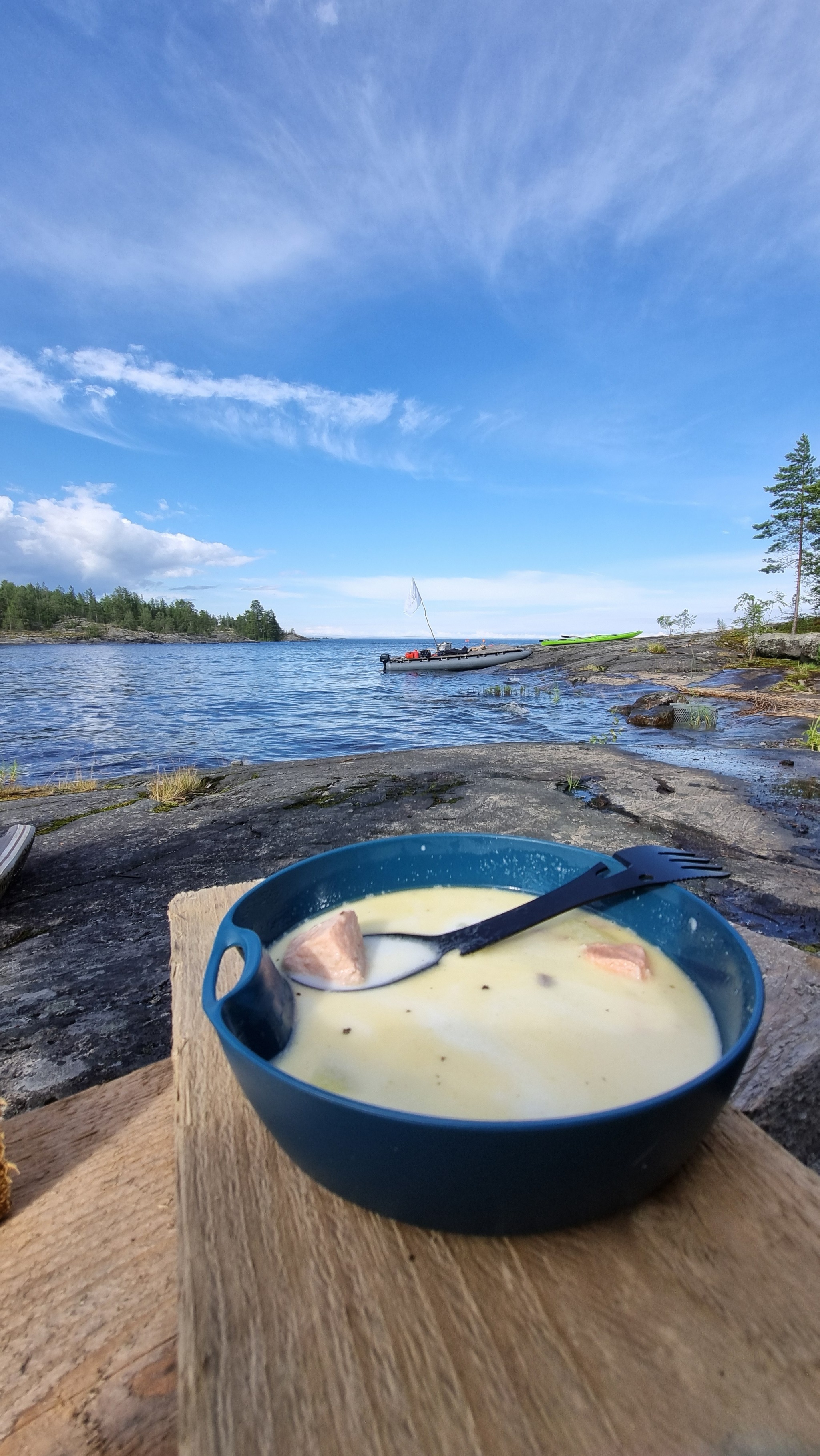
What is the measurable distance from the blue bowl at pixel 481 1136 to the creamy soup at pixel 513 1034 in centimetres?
5

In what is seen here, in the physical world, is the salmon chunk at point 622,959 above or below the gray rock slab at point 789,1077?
above

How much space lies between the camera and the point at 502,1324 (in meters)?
0.58

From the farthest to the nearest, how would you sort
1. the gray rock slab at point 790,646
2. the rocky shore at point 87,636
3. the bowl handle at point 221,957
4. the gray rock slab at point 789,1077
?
the rocky shore at point 87,636 → the gray rock slab at point 790,646 → the gray rock slab at point 789,1077 → the bowl handle at point 221,957

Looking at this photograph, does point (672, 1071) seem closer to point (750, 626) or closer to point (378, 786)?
point (378, 786)

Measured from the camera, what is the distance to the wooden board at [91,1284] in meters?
0.72

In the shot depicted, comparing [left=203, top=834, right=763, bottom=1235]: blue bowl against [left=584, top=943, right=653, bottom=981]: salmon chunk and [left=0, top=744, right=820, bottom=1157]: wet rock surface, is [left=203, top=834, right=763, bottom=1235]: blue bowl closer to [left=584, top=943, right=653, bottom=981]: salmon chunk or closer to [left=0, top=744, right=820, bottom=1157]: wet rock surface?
[left=584, top=943, right=653, bottom=981]: salmon chunk

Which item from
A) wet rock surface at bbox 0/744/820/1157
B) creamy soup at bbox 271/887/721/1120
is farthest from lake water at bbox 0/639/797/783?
creamy soup at bbox 271/887/721/1120

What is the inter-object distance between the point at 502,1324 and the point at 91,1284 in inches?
27.1

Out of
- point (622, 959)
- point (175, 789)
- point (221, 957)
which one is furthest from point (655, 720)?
point (221, 957)

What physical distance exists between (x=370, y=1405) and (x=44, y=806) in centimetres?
634

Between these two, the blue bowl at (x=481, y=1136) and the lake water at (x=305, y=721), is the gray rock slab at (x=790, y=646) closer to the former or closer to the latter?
the lake water at (x=305, y=721)

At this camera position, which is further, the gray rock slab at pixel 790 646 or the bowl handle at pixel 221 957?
the gray rock slab at pixel 790 646

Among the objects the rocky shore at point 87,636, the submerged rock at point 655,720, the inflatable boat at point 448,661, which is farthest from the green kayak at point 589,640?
the rocky shore at point 87,636

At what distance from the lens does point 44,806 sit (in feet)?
18.9
